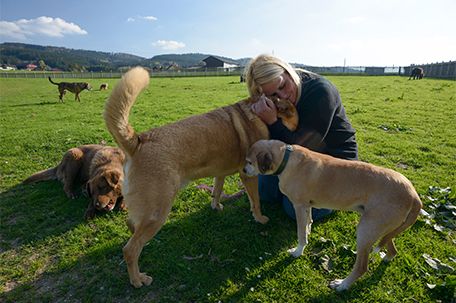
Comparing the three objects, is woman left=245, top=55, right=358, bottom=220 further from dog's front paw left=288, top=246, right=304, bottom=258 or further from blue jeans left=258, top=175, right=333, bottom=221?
dog's front paw left=288, top=246, right=304, bottom=258

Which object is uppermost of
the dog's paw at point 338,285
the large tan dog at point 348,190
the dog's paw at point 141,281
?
the large tan dog at point 348,190

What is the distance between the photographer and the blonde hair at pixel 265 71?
13.7ft

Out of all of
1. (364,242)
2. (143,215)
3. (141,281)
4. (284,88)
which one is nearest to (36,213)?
(141,281)

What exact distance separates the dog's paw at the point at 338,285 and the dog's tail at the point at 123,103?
2720mm

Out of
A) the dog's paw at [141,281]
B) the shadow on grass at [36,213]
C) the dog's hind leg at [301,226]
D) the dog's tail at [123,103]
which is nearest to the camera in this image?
the dog's tail at [123,103]

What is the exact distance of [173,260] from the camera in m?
3.77

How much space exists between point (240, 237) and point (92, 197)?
2.49m

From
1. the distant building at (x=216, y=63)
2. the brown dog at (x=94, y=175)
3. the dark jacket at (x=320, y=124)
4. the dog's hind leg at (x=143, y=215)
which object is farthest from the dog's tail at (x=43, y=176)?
the distant building at (x=216, y=63)

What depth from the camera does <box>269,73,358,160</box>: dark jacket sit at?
4.02 metres

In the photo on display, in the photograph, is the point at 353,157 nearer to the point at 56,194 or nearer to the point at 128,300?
the point at 128,300

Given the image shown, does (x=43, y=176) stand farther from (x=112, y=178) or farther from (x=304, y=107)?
(x=304, y=107)

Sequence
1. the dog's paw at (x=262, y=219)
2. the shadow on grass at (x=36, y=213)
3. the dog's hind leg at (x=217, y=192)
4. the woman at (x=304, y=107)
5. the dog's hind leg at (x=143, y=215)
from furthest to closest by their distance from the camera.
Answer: the dog's hind leg at (x=217, y=192) < the dog's paw at (x=262, y=219) < the shadow on grass at (x=36, y=213) < the woman at (x=304, y=107) < the dog's hind leg at (x=143, y=215)

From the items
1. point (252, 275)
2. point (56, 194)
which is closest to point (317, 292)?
point (252, 275)

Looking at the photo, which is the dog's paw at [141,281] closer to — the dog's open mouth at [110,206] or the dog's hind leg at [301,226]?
the dog's open mouth at [110,206]
